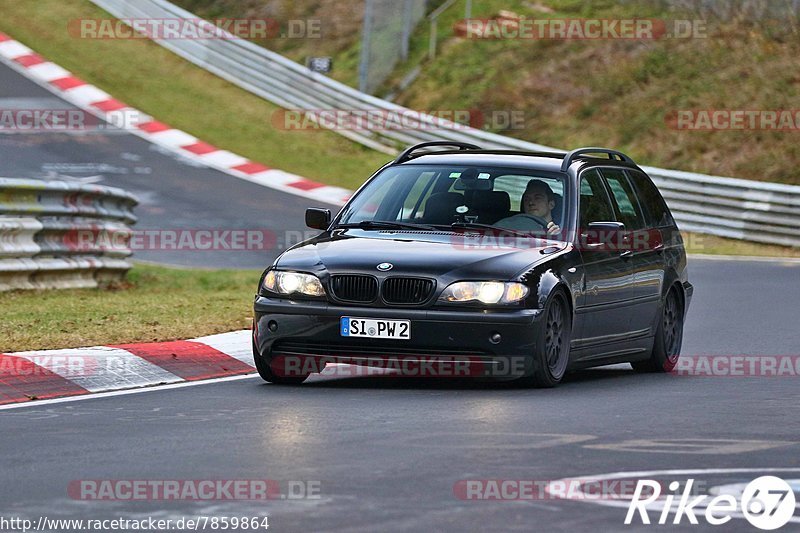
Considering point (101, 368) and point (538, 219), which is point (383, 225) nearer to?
point (538, 219)

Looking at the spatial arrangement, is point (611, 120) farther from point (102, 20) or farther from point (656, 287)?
point (656, 287)

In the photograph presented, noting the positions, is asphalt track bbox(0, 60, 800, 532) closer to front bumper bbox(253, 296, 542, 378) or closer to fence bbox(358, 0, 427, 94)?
front bumper bbox(253, 296, 542, 378)

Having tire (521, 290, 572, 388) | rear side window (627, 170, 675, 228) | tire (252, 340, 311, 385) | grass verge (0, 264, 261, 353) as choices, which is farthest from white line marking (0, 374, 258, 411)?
rear side window (627, 170, 675, 228)

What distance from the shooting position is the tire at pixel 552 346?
1046 cm

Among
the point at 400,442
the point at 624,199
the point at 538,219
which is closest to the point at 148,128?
the point at 624,199

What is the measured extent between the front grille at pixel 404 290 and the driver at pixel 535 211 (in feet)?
3.46

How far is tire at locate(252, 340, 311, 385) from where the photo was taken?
10832mm

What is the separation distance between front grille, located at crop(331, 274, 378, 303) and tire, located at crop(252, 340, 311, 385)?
0.68 m

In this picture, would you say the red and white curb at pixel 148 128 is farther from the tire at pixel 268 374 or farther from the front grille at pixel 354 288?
the front grille at pixel 354 288

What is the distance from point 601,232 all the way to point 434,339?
6.14ft

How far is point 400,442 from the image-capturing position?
8133 millimetres

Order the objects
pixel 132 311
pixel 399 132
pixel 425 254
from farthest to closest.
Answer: pixel 399 132
pixel 132 311
pixel 425 254

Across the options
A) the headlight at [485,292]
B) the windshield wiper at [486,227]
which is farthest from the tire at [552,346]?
the windshield wiper at [486,227]

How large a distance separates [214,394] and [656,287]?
11.8 feet
